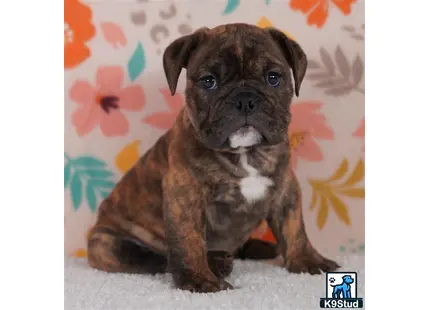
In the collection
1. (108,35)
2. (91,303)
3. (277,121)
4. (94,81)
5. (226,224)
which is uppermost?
(108,35)

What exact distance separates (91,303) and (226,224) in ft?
2.38

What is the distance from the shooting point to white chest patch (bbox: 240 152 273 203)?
275cm

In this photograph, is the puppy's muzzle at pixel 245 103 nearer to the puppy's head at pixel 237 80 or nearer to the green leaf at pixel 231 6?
the puppy's head at pixel 237 80

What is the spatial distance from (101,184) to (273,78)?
3.72 feet

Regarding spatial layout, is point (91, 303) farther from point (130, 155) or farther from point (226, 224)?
point (130, 155)

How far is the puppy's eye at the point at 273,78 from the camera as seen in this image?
2633 mm

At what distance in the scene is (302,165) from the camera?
3279mm

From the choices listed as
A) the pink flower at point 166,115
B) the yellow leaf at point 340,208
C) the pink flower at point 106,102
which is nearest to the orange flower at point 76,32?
the pink flower at point 106,102

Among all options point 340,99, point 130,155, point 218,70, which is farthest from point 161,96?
point 340,99

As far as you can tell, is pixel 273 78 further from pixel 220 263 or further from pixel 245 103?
pixel 220 263

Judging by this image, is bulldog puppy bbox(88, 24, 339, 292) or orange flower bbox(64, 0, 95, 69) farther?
orange flower bbox(64, 0, 95, 69)

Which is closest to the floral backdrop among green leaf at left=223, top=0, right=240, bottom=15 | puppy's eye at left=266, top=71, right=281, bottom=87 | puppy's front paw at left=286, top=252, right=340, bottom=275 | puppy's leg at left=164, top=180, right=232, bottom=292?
green leaf at left=223, top=0, right=240, bottom=15

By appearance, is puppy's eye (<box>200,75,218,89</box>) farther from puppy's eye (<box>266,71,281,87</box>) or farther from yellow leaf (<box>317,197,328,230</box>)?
yellow leaf (<box>317,197,328,230</box>)

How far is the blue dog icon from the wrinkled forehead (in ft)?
3.28
